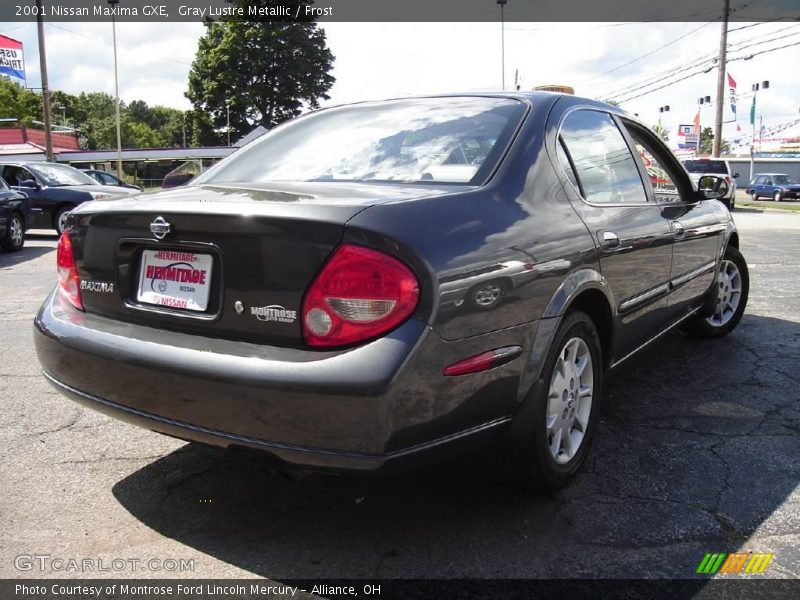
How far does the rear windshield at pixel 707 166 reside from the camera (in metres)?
23.6

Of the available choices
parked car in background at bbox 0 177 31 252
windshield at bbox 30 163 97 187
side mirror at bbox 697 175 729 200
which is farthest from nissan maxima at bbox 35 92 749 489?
windshield at bbox 30 163 97 187

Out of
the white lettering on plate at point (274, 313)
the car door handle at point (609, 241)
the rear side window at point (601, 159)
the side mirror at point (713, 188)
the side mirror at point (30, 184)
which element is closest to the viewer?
the white lettering on plate at point (274, 313)

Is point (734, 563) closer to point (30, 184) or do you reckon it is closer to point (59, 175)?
point (30, 184)

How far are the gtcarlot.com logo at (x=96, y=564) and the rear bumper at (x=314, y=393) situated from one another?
0.43m

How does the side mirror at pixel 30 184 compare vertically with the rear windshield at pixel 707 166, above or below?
below

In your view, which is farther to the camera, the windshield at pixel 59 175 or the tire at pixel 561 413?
the windshield at pixel 59 175

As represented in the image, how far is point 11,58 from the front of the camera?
45969 millimetres

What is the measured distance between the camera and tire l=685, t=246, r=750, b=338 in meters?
5.04

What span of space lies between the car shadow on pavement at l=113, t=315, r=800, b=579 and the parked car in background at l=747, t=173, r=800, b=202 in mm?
37500

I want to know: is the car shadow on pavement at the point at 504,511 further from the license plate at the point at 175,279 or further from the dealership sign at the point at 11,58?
the dealership sign at the point at 11,58

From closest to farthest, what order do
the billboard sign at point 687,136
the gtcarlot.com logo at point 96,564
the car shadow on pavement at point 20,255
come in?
the gtcarlot.com logo at point 96,564, the car shadow on pavement at point 20,255, the billboard sign at point 687,136

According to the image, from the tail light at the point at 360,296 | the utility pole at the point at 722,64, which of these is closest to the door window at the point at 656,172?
the tail light at the point at 360,296

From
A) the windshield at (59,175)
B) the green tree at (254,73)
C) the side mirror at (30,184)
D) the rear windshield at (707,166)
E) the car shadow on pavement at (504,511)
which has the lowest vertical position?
the car shadow on pavement at (504,511)

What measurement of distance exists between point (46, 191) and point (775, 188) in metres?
35.2
